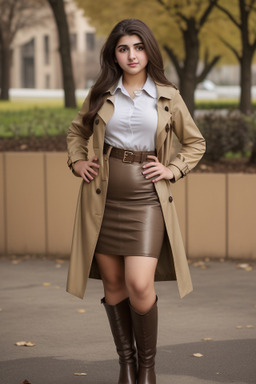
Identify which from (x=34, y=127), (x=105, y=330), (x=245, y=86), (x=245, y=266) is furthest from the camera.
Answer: (x=245, y=86)

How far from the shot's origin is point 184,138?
488 cm

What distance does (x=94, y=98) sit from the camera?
4.81 metres

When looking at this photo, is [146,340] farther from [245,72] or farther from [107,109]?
[245,72]

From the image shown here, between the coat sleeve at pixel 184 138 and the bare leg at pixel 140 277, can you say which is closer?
the bare leg at pixel 140 277

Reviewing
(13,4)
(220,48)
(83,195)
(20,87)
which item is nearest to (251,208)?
(83,195)

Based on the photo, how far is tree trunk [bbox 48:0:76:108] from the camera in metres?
19.4

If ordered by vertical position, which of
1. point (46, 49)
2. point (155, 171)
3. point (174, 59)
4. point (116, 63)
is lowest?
point (155, 171)

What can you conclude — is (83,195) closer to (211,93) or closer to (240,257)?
(240,257)

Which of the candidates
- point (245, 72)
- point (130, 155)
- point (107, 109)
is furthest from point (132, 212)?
point (245, 72)

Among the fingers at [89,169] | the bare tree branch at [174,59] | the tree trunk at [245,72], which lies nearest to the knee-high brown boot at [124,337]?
the fingers at [89,169]

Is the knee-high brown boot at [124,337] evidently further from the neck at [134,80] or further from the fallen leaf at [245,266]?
the fallen leaf at [245,266]

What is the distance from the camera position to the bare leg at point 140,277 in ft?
15.3

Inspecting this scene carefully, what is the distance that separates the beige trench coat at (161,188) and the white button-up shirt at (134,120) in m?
0.04

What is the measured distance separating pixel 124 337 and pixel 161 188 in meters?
0.86
